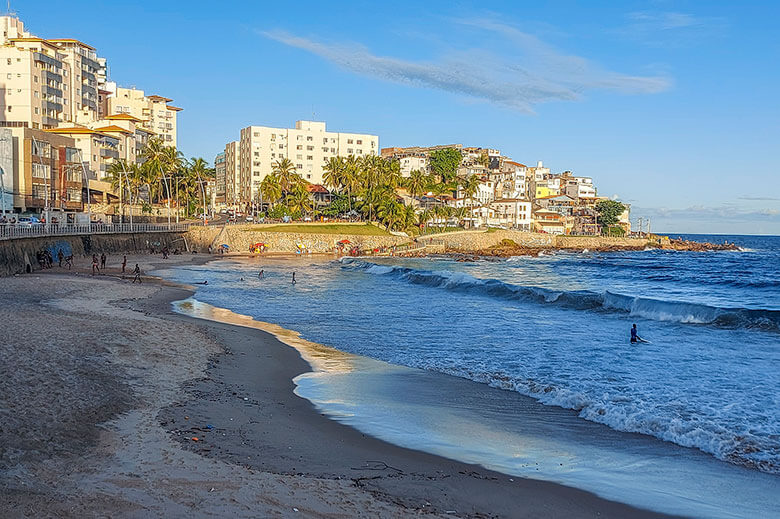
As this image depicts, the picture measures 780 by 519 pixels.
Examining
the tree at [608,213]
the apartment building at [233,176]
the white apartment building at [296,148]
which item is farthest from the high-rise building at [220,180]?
the tree at [608,213]

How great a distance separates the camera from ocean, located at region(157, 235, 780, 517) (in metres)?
10.5

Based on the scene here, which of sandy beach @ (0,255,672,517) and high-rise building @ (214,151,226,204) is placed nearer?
sandy beach @ (0,255,672,517)

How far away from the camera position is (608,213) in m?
153

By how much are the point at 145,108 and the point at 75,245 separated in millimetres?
98140

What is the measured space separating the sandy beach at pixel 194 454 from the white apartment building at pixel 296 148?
126920mm

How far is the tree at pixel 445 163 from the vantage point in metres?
151

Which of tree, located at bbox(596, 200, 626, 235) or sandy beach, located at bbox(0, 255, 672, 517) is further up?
tree, located at bbox(596, 200, 626, 235)

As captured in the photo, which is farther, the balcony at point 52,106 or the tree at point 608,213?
the tree at point 608,213

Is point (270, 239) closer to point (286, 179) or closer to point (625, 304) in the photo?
point (286, 179)

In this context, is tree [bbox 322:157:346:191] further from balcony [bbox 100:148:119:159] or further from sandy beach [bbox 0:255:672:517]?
sandy beach [bbox 0:255:672:517]

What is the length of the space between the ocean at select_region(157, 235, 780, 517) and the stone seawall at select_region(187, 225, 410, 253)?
46370 millimetres

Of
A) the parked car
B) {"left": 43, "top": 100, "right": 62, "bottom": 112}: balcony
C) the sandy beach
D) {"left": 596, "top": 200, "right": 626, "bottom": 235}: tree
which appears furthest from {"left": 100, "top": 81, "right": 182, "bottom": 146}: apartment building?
the sandy beach

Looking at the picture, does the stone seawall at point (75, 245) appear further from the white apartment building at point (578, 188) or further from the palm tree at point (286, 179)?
the white apartment building at point (578, 188)

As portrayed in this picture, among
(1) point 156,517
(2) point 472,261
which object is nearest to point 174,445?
(1) point 156,517
